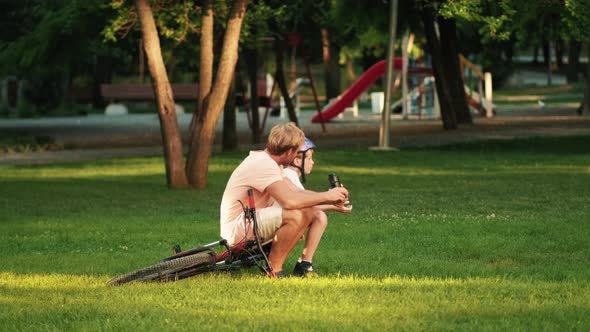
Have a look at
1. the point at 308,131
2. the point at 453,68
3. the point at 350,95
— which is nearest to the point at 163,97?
the point at 308,131

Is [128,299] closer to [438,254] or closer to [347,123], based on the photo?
[438,254]

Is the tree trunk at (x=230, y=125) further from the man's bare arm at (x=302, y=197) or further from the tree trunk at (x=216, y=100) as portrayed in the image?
the man's bare arm at (x=302, y=197)

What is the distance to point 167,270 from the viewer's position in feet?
32.8

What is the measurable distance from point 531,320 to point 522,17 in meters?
17.9

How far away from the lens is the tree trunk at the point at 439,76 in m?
34.4

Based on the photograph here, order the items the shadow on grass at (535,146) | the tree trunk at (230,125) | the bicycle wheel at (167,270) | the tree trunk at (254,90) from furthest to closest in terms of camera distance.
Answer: the tree trunk at (254,90)
the tree trunk at (230,125)
the shadow on grass at (535,146)
the bicycle wheel at (167,270)

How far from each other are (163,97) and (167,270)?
10.6 metres

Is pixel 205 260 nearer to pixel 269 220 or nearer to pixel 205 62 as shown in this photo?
pixel 269 220

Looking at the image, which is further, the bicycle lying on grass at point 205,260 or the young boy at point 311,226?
the young boy at point 311,226

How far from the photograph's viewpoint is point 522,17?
84.4 feet

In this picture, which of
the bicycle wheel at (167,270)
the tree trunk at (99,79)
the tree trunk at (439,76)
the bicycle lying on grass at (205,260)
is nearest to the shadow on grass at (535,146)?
the tree trunk at (439,76)

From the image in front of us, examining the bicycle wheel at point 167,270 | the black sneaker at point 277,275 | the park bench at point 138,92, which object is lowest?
the park bench at point 138,92

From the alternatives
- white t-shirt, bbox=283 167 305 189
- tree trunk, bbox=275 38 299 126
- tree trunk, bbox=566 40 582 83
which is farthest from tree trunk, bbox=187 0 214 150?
tree trunk, bbox=566 40 582 83

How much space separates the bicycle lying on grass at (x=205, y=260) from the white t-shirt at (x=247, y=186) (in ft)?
0.33
